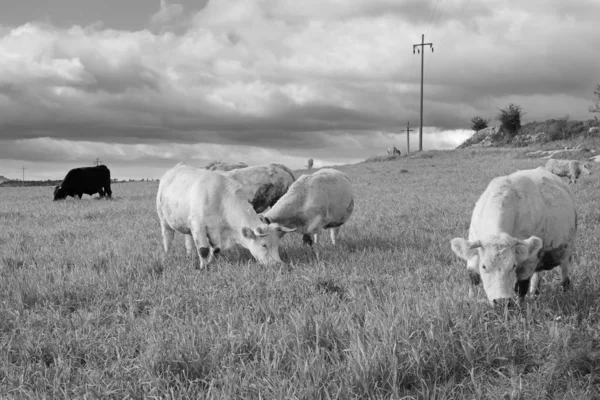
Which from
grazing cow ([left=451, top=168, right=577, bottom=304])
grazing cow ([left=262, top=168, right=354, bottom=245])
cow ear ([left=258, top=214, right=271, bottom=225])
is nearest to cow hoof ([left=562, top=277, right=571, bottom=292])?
grazing cow ([left=451, top=168, right=577, bottom=304])

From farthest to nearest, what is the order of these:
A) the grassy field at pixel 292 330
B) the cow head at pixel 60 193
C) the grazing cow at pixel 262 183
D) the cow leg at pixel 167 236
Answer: the cow head at pixel 60 193 < the grazing cow at pixel 262 183 < the cow leg at pixel 167 236 < the grassy field at pixel 292 330

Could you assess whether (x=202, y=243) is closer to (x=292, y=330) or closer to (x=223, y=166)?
(x=292, y=330)

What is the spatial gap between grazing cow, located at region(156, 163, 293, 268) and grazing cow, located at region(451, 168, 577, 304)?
3.31 m

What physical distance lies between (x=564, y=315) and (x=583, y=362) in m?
1.13

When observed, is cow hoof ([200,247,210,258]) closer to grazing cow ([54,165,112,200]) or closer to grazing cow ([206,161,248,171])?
grazing cow ([206,161,248,171])

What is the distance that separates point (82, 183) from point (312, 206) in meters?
21.6

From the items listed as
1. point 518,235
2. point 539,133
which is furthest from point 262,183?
point 539,133

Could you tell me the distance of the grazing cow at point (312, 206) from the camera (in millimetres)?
9844

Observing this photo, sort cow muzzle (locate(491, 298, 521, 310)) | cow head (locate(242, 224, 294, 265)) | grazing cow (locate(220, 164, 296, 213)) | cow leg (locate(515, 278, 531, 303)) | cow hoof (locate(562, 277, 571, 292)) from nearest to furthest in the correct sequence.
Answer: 1. cow muzzle (locate(491, 298, 521, 310))
2. cow leg (locate(515, 278, 531, 303))
3. cow hoof (locate(562, 277, 571, 292))
4. cow head (locate(242, 224, 294, 265))
5. grazing cow (locate(220, 164, 296, 213))

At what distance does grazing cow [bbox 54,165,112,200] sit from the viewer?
90.9 feet

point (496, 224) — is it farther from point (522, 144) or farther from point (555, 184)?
point (522, 144)

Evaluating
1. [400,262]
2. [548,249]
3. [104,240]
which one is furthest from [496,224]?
[104,240]

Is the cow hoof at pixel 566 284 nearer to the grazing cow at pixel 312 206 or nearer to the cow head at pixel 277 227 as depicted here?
the cow head at pixel 277 227

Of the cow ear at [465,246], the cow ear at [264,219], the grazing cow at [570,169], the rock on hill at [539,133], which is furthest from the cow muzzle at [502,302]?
the rock on hill at [539,133]
